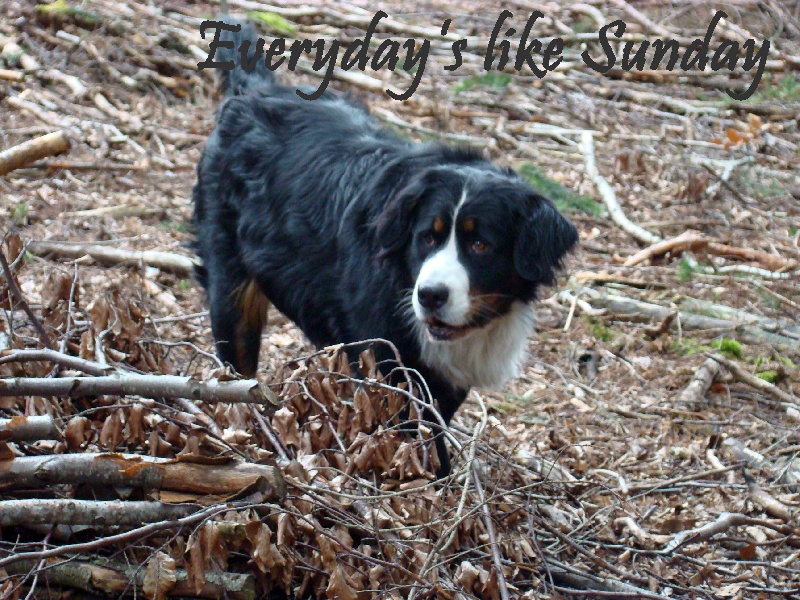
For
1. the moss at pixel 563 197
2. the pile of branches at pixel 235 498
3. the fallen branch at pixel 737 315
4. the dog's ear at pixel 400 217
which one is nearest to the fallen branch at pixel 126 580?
the pile of branches at pixel 235 498

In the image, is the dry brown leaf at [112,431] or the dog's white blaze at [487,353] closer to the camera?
the dry brown leaf at [112,431]

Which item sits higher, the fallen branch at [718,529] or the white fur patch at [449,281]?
the white fur patch at [449,281]

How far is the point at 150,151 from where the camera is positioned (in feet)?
31.8

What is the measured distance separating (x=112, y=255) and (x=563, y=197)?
4217mm

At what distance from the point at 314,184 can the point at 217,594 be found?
2.68 meters

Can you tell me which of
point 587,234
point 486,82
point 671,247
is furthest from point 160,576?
point 486,82

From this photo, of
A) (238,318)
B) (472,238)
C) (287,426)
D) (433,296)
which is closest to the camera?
(287,426)

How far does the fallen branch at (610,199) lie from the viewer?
28.6ft

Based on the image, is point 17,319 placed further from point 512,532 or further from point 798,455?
point 798,455

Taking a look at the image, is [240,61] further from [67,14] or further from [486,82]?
[486,82]

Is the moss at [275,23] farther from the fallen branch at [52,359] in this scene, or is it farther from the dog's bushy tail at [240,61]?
the fallen branch at [52,359]

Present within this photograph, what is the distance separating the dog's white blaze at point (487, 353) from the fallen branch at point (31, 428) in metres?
2.10

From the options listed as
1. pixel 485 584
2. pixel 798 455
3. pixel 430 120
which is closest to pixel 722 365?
pixel 798 455

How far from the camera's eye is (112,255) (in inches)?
289
